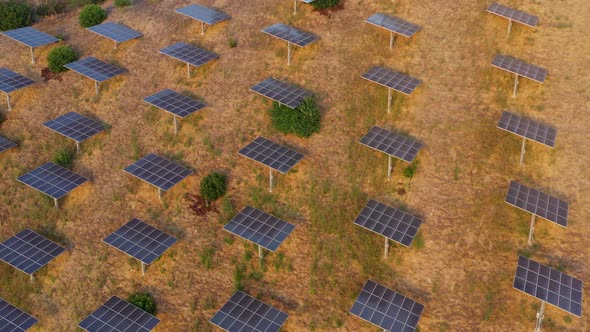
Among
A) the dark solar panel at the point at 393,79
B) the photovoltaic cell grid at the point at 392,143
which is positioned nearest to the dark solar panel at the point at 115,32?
the dark solar panel at the point at 393,79

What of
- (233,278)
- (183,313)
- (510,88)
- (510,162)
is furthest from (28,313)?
(510,88)

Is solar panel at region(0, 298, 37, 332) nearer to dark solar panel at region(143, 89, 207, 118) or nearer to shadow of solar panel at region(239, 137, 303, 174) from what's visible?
dark solar panel at region(143, 89, 207, 118)

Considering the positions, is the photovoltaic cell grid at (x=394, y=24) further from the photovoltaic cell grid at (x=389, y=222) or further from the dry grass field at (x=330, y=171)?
the photovoltaic cell grid at (x=389, y=222)

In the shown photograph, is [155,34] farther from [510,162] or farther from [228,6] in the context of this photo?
[510,162]

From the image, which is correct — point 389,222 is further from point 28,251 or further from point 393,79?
point 28,251

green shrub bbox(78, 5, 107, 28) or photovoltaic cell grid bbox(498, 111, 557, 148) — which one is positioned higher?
green shrub bbox(78, 5, 107, 28)

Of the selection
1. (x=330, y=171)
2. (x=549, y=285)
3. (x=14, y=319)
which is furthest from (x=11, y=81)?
(x=549, y=285)

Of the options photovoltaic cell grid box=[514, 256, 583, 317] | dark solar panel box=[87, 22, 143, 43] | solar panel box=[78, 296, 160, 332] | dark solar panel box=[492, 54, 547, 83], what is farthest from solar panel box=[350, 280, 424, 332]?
dark solar panel box=[87, 22, 143, 43]
